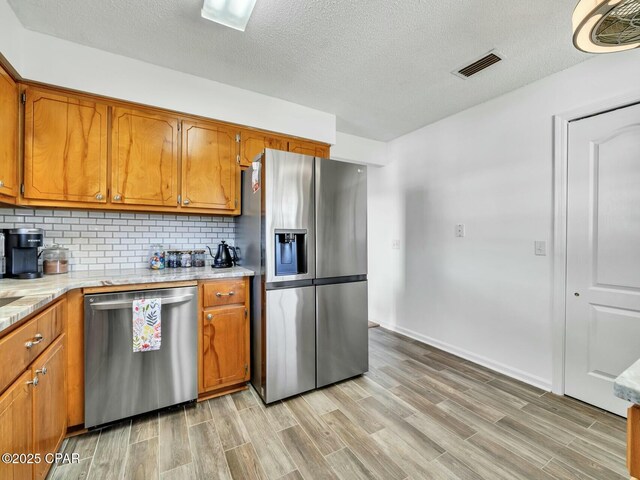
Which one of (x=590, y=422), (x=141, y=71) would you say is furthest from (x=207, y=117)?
(x=590, y=422)

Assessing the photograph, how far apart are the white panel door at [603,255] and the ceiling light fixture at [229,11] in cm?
252

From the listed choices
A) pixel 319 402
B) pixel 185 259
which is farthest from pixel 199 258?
pixel 319 402

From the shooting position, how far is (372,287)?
4293 mm

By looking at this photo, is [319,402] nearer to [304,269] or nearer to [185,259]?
[304,269]

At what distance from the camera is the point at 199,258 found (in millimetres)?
2703

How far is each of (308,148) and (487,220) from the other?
1.94 meters

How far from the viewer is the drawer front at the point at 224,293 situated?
7.07 ft

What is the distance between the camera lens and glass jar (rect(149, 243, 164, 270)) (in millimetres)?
2434

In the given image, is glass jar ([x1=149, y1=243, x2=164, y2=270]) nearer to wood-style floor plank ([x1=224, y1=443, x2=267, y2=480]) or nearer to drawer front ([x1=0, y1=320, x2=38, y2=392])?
drawer front ([x1=0, y1=320, x2=38, y2=392])

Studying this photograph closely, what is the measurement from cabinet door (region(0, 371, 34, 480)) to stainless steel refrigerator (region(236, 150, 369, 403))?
1250mm

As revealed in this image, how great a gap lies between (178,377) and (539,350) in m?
2.88

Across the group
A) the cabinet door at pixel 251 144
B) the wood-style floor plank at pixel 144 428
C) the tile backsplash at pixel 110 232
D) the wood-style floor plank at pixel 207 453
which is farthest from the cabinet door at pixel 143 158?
the wood-style floor plank at pixel 207 453

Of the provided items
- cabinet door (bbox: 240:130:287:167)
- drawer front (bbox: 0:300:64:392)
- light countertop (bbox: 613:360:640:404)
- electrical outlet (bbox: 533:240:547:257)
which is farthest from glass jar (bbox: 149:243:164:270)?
electrical outlet (bbox: 533:240:547:257)

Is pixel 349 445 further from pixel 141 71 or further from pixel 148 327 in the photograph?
pixel 141 71
